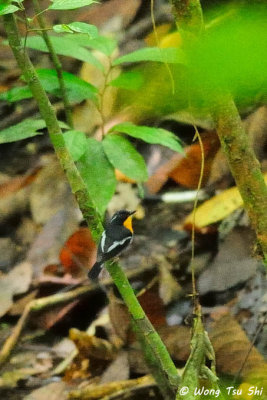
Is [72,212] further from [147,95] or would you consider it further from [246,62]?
[246,62]

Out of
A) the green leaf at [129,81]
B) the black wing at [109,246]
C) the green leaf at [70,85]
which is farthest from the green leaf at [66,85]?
the black wing at [109,246]

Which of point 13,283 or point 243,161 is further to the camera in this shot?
point 13,283

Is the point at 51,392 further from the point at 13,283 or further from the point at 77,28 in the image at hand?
the point at 77,28

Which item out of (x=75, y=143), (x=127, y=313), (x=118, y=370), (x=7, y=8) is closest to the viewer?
(x=7, y=8)

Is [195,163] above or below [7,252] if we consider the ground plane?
above

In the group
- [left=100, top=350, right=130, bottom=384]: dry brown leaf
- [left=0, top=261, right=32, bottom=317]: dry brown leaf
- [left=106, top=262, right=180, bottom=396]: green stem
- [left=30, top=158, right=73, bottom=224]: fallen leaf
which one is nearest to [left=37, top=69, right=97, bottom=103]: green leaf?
[left=106, top=262, right=180, bottom=396]: green stem

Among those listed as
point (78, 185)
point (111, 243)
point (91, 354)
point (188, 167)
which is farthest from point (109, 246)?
point (188, 167)

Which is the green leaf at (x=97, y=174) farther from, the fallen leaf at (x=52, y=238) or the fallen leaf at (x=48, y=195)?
the fallen leaf at (x=48, y=195)
